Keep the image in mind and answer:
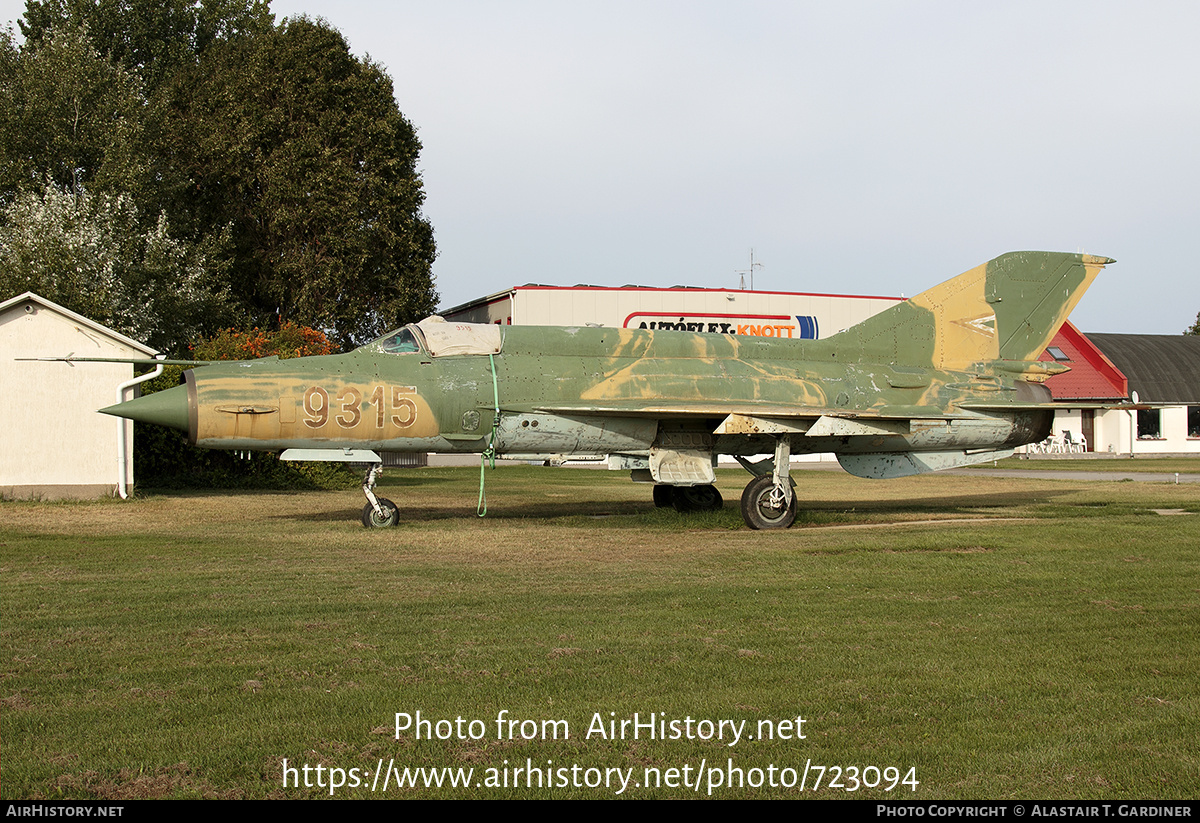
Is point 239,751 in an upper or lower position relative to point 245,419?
lower

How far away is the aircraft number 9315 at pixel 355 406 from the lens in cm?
1362

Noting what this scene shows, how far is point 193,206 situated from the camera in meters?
41.7

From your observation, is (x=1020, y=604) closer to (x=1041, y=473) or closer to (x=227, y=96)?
(x=1041, y=473)

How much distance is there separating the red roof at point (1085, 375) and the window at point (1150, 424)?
1436 mm

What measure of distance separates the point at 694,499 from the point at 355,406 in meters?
6.59

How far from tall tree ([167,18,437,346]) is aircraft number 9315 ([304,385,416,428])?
2653cm

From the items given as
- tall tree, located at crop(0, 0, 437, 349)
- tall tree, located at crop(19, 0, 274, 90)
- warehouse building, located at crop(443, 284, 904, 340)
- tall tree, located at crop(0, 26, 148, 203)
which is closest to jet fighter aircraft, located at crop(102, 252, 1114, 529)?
warehouse building, located at crop(443, 284, 904, 340)

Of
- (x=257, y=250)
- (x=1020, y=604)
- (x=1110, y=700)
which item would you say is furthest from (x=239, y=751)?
(x=257, y=250)

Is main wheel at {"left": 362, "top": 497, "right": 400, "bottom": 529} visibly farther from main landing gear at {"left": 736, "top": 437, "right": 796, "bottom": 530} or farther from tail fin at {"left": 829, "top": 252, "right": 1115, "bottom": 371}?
tail fin at {"left": 829, "top": 252, "right": 1115, "bottom": 371}

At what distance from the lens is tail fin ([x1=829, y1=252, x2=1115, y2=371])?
1691 centimetres

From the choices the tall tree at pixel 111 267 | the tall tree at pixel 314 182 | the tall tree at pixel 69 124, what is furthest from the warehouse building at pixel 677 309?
the tall tree at pixel 69 124

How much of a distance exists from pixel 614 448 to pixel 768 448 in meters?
2.81

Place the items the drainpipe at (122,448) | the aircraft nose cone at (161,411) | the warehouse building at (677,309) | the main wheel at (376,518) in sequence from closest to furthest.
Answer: the aircraft nose cone at (161,411), the main wheel at (376,518), the drainpipe at (122,448), the warehouse building at (677,309)

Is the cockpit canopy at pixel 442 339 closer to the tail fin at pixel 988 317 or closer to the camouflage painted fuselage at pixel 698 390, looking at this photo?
the camouflage painted fuselage at pixel 698 390
